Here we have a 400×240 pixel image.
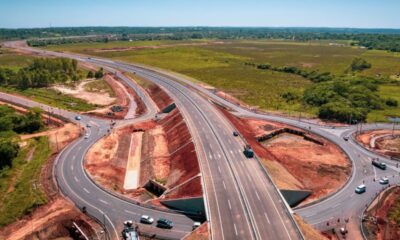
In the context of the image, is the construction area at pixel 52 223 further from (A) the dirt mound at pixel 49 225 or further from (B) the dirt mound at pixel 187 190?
(B) the dirt mound at pixel 187 190

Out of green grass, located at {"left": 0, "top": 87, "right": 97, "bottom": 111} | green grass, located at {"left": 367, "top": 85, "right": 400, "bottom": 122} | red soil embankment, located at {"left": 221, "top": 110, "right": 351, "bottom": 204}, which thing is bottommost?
red soil embankment, located at {"left": 221, "top": 110, "right": 351, "bottom": 204}

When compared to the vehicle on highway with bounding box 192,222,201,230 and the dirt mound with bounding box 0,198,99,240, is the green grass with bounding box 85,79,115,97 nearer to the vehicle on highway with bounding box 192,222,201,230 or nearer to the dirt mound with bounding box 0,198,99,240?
the dirt mound with bounding box 0,198,99,240

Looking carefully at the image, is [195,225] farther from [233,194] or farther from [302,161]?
[302,161]

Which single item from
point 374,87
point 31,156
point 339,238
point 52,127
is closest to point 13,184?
point 31,156

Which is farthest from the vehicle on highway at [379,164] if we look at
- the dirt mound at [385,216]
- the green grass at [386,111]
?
the green grass at [386,111]

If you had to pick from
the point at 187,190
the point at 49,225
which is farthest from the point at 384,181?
the point at 49,225

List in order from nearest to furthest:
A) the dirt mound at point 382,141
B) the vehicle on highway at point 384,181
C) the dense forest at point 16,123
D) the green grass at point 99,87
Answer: the vehicle on highway at point 384,181
the dirt mound at point 382,141
the dense forest at point 16,123
the green grass at point 99,87

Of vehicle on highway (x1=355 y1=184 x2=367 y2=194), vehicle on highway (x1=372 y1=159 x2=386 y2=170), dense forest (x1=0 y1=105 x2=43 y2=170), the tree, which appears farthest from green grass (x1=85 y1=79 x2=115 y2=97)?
vehicle on highway (x1=355 y1=184 x2=367 y2=194)
